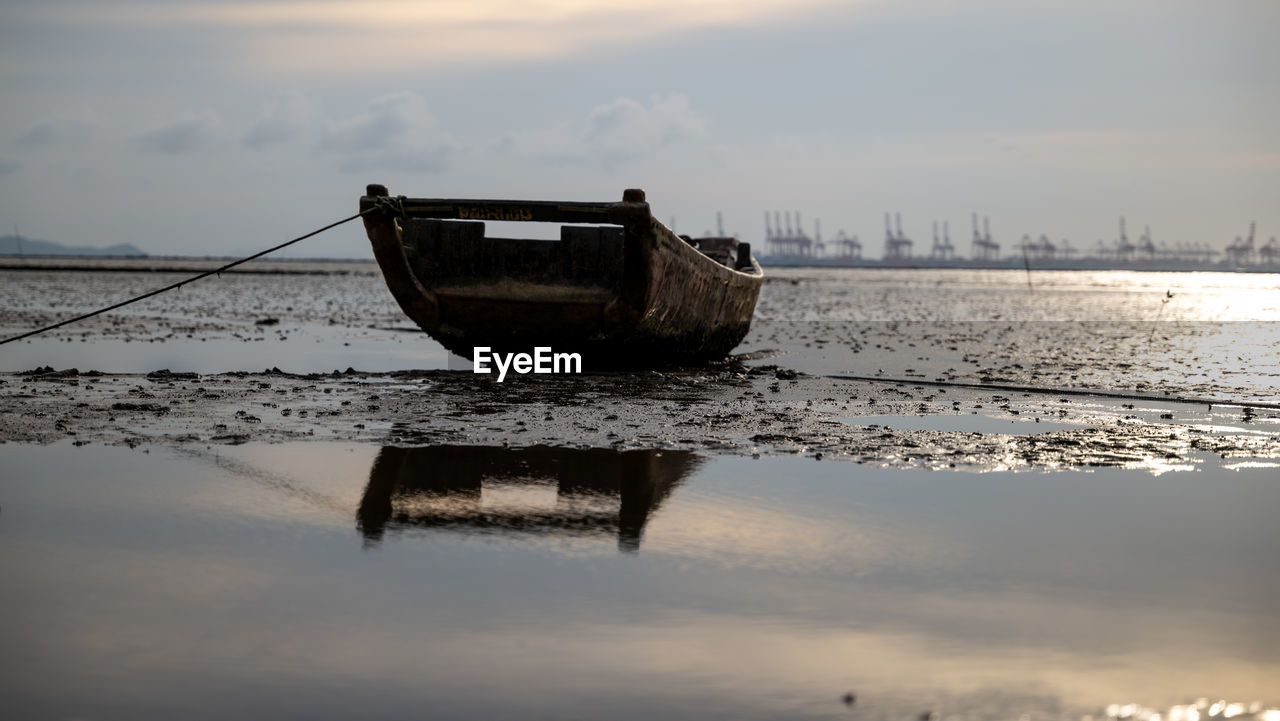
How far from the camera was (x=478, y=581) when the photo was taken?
4.36 m

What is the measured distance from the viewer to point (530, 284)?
1216 cm

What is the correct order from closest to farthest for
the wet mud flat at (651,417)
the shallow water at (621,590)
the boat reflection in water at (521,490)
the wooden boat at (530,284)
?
the shallow water at (621,590) < the boat reflection in water at (521,490) < the wet mud flat at (651,417) < the wooden boat at (530,284)

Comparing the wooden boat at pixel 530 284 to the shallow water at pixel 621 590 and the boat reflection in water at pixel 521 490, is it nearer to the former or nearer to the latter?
the boat reflection in water at pixel 521 490

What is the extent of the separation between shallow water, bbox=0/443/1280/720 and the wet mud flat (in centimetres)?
91

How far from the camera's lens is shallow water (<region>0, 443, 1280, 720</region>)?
10.9 feet

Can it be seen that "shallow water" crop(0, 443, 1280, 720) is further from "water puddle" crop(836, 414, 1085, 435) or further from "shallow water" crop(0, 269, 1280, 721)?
"water puddle" crop(836, 414, 1085, 435)

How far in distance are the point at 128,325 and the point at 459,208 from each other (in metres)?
12.1

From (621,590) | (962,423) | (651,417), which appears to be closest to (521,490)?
(621,590)

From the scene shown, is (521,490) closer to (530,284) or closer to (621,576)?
(621,576)

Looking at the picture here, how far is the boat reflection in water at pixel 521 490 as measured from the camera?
5.35 meters

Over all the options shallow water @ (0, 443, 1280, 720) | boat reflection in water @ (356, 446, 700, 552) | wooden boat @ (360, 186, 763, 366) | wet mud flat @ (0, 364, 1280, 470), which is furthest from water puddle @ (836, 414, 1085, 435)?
wooden boat @ (360, 186, 763, 366)

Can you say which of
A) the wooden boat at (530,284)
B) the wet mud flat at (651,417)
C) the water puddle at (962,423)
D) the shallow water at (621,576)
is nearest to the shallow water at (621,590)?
the shallow water at (621,576)

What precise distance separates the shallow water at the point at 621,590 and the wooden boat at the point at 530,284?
17.1 feet

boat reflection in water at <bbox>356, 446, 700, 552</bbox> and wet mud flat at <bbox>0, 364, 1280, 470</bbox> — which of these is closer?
boat reflection in water at <bbox>356, 446, 700, 552</bbox>
